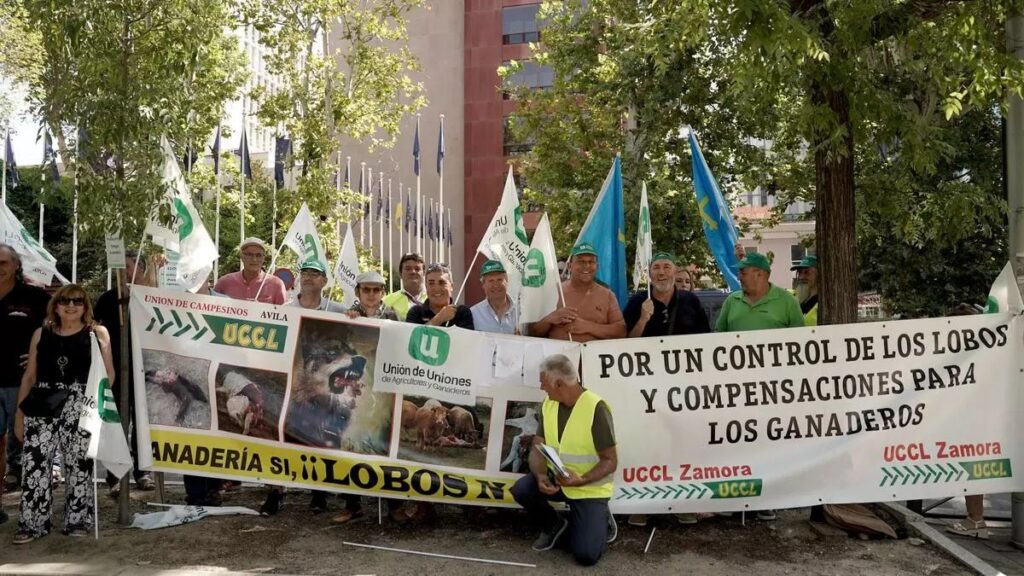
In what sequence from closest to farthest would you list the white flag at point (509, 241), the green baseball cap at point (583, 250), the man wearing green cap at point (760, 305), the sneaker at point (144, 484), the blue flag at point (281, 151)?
the man wearing green cap at point (760, 305)
the green baseball cap at point (583, 250)
the white flag at point (509, 241)
the sneaker at point (144, 484)
the blue flag at point (281, 151)

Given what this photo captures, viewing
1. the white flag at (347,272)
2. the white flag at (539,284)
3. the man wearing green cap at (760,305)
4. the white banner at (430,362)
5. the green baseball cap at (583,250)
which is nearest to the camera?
the white banner at (430,362)

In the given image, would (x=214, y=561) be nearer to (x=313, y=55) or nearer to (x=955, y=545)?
(x=955, y=545)

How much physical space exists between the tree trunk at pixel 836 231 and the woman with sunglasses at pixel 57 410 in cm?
581

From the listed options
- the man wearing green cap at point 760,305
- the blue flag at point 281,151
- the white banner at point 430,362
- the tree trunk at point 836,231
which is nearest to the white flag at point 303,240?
the white banner at point 430,362

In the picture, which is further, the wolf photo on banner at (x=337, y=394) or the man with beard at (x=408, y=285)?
the man with beard at (x=408, y=285)

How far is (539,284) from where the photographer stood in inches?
277

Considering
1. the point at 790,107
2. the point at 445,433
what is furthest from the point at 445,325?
the point at 790,107

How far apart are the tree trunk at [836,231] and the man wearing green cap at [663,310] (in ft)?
3.40

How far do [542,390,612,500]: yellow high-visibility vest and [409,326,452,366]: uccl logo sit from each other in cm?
125

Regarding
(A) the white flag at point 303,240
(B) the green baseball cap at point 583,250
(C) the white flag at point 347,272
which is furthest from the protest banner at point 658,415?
(C) the white flag at point 347,272

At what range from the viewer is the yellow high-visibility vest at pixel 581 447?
5586 mm

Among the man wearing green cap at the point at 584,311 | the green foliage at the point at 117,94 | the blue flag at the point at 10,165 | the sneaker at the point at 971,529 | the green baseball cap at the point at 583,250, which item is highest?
the blue flag at the point at 10,165

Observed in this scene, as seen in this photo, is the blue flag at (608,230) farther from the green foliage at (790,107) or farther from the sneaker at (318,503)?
the sneaker at (318,503)

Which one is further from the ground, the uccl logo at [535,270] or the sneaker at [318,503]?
the uccl logo at [535,270]
